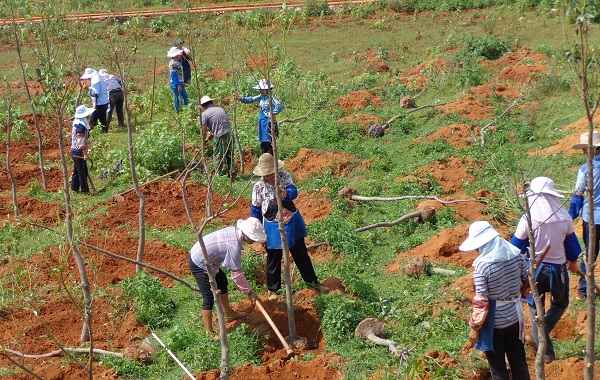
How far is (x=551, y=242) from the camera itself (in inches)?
241

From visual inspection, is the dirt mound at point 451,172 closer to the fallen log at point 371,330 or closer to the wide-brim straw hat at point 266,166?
the wide-brim straw hat at point 266,166

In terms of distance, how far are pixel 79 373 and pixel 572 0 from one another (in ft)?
18.1


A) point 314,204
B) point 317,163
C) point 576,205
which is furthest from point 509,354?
point 317,163

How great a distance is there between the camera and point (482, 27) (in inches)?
870

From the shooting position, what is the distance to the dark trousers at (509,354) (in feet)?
18.0

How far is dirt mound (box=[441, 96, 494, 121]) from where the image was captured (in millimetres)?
14125

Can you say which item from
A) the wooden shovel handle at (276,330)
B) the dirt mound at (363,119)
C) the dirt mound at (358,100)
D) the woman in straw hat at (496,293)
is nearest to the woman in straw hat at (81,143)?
the dirt mound at (363,119)

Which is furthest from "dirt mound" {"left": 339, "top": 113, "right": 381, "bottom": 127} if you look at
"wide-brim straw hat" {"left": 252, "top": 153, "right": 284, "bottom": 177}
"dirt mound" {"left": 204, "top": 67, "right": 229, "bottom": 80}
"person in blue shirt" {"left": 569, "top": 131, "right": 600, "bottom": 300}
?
"person in blue shirt" {"left": 569, "top": 131, "right": 600, "bottom": 300}

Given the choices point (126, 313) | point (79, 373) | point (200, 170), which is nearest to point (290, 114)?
point (200, 170)

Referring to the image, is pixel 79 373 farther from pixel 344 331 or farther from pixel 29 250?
pixel 29 250

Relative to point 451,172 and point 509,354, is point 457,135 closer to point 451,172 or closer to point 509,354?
point 451,172

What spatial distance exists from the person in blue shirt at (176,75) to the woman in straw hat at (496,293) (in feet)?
36.4

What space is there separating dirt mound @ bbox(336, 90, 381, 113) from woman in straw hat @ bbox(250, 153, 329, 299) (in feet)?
27.0

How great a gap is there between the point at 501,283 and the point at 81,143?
26.8 feet
